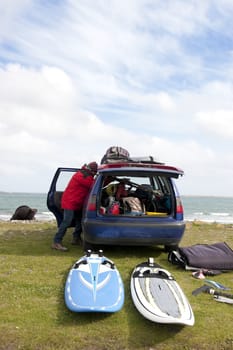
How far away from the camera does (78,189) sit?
22.9 feet

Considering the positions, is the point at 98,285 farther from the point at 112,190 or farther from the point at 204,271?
the point at 112,190

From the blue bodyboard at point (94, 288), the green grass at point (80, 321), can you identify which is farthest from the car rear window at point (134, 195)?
the blue bodyboard at point (94, 288)

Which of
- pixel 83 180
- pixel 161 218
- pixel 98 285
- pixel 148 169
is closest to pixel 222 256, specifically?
pixel 161 218

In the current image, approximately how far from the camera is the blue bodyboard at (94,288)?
3.76 m

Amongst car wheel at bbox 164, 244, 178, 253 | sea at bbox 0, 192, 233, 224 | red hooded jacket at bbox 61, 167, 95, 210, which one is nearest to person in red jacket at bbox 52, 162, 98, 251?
red hooded jacket at bbox 61, 167, 95, 210

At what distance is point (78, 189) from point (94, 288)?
3.00m

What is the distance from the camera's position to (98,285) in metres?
4.36

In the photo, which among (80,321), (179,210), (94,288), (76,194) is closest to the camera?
(80,321)

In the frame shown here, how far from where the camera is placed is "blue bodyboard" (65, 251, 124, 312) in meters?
3.76

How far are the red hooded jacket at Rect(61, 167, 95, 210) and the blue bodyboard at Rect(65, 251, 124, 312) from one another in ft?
5.78

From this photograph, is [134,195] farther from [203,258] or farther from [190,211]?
[190,211]

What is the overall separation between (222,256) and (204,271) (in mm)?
592

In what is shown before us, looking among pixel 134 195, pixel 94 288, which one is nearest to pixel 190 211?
pixel 134 195

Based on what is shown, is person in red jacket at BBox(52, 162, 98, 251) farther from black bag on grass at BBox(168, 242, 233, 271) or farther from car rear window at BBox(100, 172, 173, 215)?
black bag on grass at BBox(168, 242, 233, 271)
